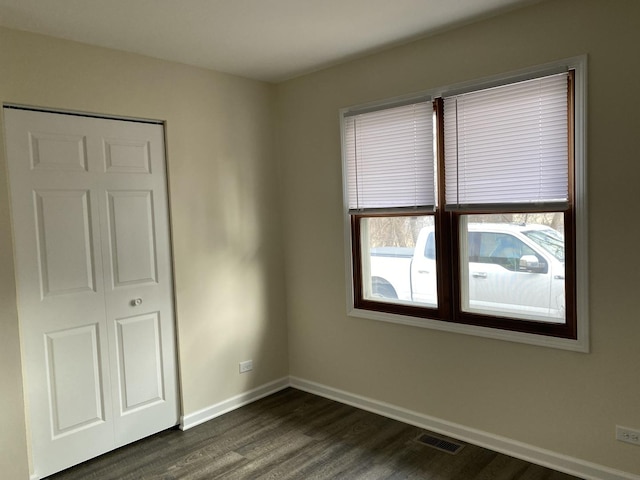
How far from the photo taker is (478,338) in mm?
3002

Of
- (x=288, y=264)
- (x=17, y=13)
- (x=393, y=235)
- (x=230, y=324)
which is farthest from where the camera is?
(x=288, y=264)

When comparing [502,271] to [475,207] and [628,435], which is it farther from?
[628,435]

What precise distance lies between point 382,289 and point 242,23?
6.65 ft

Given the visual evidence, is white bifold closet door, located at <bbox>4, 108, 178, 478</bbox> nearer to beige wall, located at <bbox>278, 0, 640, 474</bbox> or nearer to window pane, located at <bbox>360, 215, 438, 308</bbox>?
beige wall, located at <bbox>278, 0, 640, 474</bbox>

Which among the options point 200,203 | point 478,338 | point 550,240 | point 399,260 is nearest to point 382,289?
point 399,260

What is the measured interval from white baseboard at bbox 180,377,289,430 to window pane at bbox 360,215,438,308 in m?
1.19

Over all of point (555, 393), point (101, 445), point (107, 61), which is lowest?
point (101, 445)

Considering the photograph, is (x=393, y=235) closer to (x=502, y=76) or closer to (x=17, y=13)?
(x=502, y=76)

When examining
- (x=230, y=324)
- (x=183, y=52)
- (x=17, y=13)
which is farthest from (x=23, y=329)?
(x=183, y=52)

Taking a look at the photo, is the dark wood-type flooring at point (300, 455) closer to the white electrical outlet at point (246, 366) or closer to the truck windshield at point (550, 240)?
the white electrical outlet at point (246, 366)

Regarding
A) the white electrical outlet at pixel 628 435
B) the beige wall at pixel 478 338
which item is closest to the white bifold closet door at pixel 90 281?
the beige wall at pixel 478 338

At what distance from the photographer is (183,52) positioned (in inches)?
125

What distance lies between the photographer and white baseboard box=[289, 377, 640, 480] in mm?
2600

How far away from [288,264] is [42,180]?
6.49 feet
